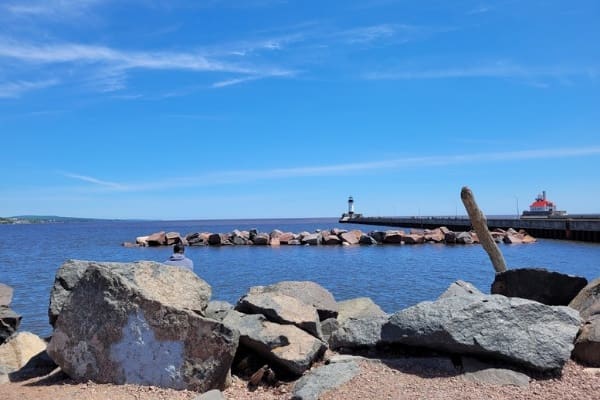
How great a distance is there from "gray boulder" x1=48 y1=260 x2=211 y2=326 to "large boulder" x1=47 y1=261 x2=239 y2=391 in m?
0.25

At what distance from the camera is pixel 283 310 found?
9.01 metres

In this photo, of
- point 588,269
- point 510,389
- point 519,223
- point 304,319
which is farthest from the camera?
point 519,223

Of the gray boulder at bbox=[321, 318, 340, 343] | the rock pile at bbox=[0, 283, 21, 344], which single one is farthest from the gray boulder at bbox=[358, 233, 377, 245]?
the gray boulder at bbox=[321, 318, 340, 343]

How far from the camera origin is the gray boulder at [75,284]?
8.41 m

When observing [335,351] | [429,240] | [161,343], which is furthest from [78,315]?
[429,240]

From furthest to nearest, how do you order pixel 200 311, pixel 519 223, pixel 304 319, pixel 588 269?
pixel 519 223 → pixel 588 269 → pixel 304 319 → pixel 200 311

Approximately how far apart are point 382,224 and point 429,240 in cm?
6526

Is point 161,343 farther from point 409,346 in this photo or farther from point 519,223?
point 519,223

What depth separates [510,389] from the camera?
7.27 metres

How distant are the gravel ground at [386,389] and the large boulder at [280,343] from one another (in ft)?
1.17

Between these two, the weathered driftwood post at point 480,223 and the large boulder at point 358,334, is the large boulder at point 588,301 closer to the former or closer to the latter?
the weathered driftwood post at point 480,223

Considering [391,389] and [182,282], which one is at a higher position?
[182,282]

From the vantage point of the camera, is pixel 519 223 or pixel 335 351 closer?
pixel 335 351

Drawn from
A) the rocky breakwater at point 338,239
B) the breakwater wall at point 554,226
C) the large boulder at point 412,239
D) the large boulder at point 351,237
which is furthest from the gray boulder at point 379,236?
the breakwater wall at point 554,226
